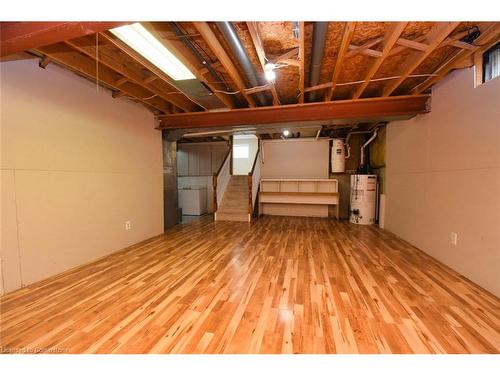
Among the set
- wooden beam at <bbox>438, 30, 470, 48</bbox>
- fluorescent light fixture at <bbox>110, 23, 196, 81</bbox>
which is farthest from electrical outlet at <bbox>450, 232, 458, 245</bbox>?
fluorescent light fixture at <bbox>110, 23, 196, 81</bbox>

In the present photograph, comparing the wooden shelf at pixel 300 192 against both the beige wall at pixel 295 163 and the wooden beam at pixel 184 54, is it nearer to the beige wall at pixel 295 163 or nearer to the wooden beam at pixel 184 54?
the beige wall at pixel 295 163

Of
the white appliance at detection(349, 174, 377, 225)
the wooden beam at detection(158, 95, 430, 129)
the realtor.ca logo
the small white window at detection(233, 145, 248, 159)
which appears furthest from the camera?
the small white window at detection(233, 145, 248, 159)

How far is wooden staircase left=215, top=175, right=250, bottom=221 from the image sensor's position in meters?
5.89

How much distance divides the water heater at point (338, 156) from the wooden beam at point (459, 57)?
9.22 ft

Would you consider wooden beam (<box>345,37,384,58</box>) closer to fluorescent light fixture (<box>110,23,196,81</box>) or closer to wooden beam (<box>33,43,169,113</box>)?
fluorescent light fixture (<box>110,23,196,81</box>)

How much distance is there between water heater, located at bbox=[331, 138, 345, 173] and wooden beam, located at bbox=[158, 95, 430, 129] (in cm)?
252

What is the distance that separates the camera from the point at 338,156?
611 cm

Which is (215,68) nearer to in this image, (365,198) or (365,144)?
(365,198)

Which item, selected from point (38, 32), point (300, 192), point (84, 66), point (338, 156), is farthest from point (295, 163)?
point (38, 32)

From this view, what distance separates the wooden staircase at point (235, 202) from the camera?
5.89m

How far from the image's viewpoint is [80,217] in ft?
9.27

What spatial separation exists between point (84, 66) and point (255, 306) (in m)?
3.24
